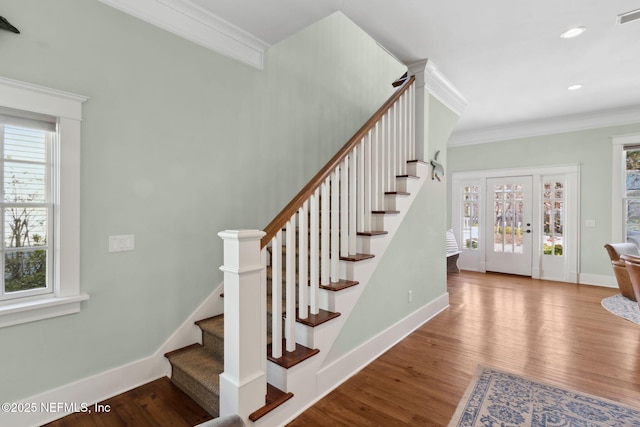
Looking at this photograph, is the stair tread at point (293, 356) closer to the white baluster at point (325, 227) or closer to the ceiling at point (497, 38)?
the white baluster at point (325, 227)

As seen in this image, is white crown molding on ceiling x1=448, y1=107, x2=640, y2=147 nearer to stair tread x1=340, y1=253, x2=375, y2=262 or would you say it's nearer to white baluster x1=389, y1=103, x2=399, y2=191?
white baluster x1=389, y1=103, x2=399, y2=191

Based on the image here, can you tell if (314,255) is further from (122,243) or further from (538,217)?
(538,217)

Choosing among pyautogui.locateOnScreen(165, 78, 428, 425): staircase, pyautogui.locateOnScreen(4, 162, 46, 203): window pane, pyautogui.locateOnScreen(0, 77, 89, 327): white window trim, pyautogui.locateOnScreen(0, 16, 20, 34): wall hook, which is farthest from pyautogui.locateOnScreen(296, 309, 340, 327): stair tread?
pyautogui.locateOnScreen(0, 16, 20, 34): wall hook

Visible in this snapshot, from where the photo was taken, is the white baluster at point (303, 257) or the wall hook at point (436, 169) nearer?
the white baluster at point (303, 257)

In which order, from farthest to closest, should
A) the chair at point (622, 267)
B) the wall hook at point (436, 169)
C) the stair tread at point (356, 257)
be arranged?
the chair at point (622, 267) < the wall hook at point (436, 169) < the stair tread at point (356, 257)

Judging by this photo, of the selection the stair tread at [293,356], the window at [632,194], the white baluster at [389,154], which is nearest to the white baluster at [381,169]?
the white baluster at [389,154]

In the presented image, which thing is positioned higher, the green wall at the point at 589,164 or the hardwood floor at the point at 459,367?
the green wall at the point at 589,164

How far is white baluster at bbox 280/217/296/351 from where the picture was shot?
2014 millimetres

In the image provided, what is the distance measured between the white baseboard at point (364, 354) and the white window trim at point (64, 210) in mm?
1564

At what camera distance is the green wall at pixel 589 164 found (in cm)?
525

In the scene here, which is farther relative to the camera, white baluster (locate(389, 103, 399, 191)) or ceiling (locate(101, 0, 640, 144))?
white baluster (locate(389, 103, 399, 191))

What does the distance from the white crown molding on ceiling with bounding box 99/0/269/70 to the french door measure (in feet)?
17.8

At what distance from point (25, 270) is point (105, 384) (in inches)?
35.2

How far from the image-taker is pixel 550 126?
5.71 metres
